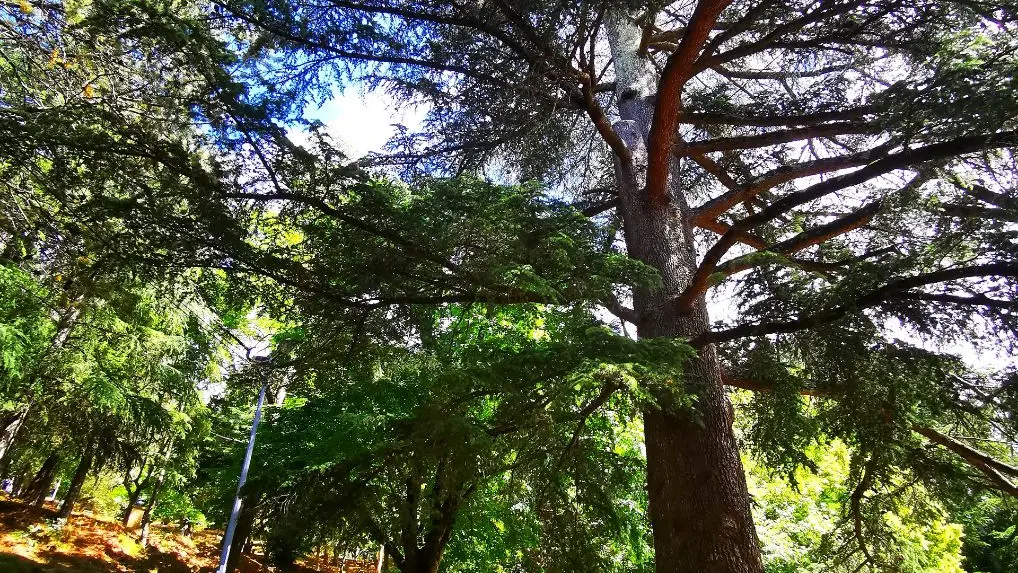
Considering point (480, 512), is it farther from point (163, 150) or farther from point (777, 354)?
point (163, 150)

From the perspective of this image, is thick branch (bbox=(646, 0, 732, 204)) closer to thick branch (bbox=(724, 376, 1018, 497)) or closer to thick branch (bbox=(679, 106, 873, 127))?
thick branch (bbox=(679, 106, 873, 127))

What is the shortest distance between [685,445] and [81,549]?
49.3 ft

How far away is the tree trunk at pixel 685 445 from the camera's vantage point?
13.6 feet

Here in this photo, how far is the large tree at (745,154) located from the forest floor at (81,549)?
1116 centimetres

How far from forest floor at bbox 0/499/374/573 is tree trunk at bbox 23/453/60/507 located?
44.2 inches

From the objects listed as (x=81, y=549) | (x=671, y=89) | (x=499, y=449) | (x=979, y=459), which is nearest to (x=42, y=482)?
(x=81, y=549)

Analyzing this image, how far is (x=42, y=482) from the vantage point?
17.2m

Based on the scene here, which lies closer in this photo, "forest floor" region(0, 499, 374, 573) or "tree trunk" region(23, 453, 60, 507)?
"forest floor" region(0, 499, 374, 573)

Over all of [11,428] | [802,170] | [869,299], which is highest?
[802,170]

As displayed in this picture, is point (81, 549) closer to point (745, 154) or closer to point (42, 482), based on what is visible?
point (42, 482)

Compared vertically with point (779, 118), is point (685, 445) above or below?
below

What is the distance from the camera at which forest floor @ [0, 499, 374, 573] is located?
10766mm

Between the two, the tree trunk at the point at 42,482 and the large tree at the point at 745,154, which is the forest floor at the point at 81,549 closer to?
the tree trunk at the point at 42,482

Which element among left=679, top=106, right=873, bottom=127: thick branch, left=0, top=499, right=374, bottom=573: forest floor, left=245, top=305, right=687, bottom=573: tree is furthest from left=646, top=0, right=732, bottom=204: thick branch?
left=0, top=499, right=374, bottom=573: forest floor
